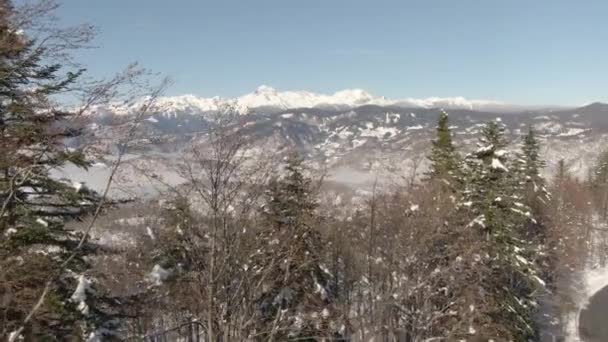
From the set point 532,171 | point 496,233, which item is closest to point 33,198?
point 496,233

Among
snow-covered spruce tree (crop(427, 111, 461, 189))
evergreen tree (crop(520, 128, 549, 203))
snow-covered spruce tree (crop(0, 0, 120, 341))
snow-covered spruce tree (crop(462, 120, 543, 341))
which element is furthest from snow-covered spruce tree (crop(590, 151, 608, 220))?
snow-covered spruce tree (crop(0, 0, 120, 341))

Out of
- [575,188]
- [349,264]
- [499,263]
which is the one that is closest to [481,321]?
[499,263]

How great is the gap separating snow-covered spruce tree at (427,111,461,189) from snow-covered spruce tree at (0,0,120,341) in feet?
70.0

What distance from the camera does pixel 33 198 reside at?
1211 cm

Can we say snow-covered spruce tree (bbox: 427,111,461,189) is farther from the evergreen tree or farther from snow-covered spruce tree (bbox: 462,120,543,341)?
the evergreen tree

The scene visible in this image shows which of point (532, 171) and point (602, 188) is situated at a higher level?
point (532, 171)

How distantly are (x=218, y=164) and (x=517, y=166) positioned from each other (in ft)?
132

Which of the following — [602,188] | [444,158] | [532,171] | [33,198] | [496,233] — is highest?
[33,198]

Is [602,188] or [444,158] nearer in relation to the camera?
[444,158]

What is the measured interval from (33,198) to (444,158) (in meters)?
25.2

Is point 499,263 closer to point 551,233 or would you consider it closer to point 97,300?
point 97,300

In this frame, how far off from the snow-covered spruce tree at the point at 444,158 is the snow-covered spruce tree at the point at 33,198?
840 inches

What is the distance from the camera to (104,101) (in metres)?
7.92

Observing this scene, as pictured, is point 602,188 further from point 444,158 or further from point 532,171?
point 444,158
